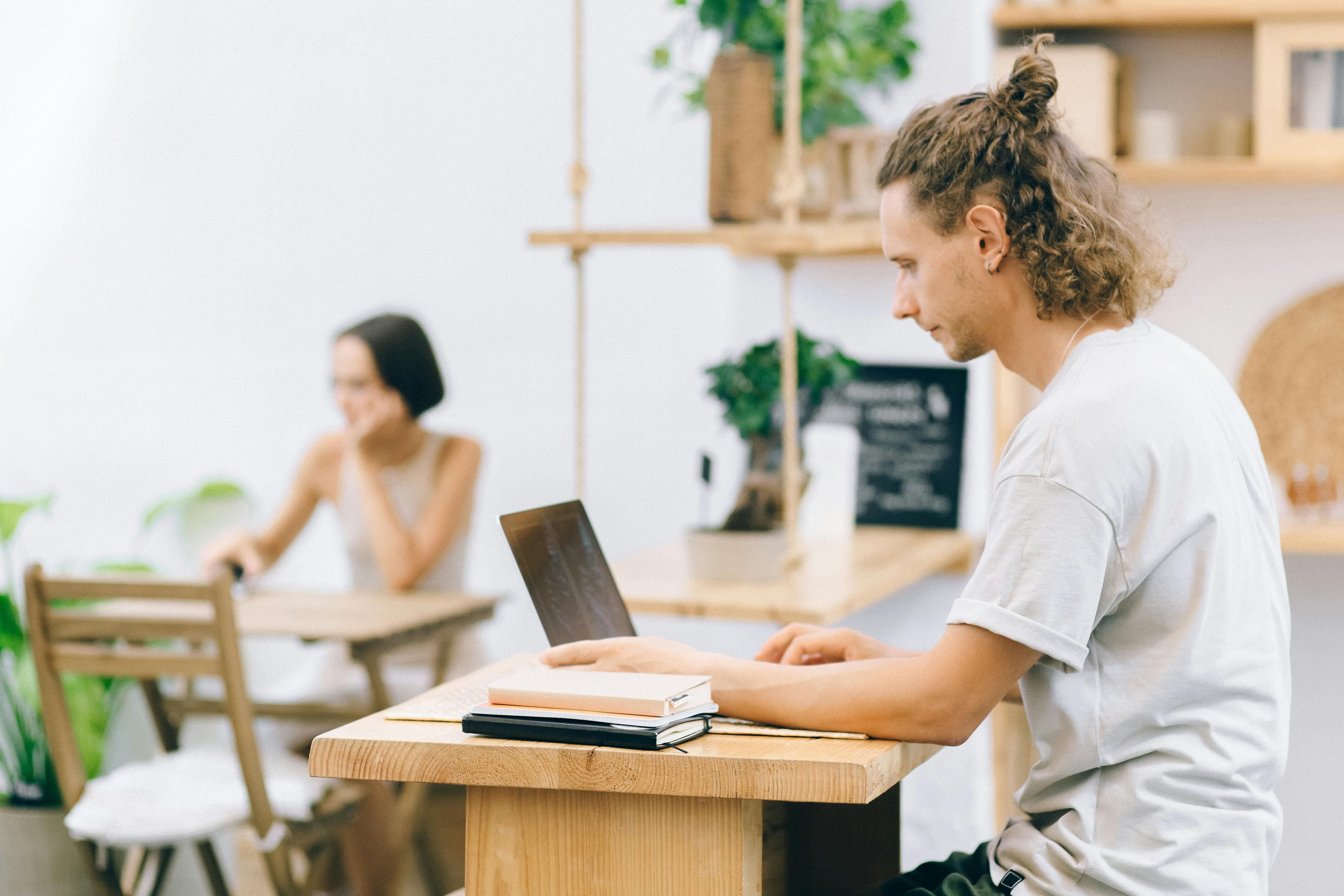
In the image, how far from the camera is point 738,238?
241 cm

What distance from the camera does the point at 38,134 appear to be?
3.71m

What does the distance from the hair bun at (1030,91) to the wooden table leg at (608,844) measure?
0.74m

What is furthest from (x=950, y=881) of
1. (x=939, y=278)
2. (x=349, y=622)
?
(x=349, y=622)

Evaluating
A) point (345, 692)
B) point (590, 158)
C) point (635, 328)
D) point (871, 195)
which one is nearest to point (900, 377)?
point (871, 195)

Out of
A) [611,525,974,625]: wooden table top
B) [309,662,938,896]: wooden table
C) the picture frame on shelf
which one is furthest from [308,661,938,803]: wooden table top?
the picture frame on shelf

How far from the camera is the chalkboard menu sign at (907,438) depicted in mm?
2984

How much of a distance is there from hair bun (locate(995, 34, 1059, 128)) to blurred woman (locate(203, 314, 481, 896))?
1.97 metres

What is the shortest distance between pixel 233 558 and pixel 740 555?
1370mm

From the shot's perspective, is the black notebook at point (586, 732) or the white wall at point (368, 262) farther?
the white wall at point (368, 262)

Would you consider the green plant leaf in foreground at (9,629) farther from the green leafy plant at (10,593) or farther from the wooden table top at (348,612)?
the wooden table top at (348,612)

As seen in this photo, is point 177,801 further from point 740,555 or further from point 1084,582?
point 1084,582

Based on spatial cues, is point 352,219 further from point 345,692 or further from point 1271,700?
point 1271,700

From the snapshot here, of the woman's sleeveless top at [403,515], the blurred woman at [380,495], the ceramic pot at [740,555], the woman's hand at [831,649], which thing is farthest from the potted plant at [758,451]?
the woman's sleeveless top at [403,515]

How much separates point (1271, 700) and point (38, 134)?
3.45m
